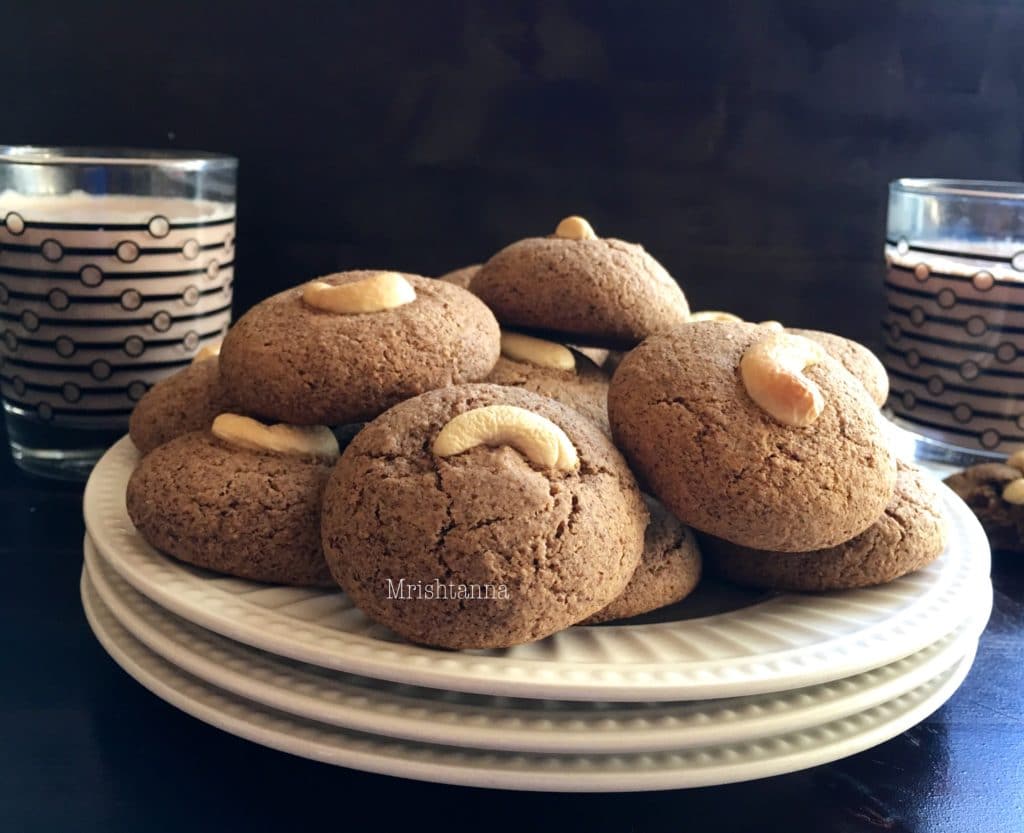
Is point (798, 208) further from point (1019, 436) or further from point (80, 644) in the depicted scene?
point (80, 644)

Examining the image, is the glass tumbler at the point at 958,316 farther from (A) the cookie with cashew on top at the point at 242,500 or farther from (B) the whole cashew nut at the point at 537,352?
(A) the cookie with cashew on top at the point at 242,500

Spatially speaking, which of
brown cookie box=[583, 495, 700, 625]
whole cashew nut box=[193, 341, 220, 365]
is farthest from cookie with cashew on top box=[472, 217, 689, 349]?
whole cashew nut box=[193, 341, 220, 365]

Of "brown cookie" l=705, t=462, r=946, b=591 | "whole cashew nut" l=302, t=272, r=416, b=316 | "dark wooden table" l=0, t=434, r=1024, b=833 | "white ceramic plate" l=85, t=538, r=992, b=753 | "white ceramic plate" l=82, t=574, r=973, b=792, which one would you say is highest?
"whole cashew nut" l=302, t=272, r=416, b=316

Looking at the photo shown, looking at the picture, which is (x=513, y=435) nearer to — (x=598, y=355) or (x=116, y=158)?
(x=598, y=355)

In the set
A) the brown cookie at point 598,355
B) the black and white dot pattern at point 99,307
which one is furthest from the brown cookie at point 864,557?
the black and white dot pattern at point 99,307

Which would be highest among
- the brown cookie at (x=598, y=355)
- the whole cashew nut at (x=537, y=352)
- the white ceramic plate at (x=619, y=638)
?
the whole cashew nut at (x=537, y=352)

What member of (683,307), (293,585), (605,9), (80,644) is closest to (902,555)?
(683,307)

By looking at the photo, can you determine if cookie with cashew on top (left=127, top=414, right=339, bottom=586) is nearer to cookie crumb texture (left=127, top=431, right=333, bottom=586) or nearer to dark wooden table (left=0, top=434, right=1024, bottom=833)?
cookie crumb texture (left=127, top=431, right=333, bottom=586)
